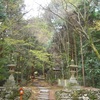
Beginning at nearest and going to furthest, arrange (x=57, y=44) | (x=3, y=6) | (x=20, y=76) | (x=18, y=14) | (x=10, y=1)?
(x=3, y=6) < (x=10, y=1) < (x=18, y=14) < (x=20, y=76) < (x=57, y=44)

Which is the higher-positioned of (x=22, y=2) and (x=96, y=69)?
(x=22, y=2)

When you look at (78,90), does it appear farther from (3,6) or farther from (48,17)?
(48,17)

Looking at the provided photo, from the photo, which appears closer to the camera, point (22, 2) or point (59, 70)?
point (22, 2)

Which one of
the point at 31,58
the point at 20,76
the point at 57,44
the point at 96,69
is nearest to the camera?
the point at 96,69

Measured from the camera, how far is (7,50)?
45.6ft

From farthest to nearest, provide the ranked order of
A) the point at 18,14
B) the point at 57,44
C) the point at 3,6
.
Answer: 1. the point at 57,44
2. the point at 18,14
3. the point at 3,6

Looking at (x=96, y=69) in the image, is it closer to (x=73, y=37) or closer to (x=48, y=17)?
(x=73, y=37)

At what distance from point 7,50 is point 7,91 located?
3930mm

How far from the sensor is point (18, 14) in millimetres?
14797

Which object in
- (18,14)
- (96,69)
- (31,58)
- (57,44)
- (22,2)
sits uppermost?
(22,2)

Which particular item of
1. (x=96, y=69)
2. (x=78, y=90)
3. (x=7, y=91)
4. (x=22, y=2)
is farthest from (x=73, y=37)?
(x=7, y=91)

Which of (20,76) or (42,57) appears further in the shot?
(20,76)

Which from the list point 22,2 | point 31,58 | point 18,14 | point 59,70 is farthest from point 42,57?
point 59,70

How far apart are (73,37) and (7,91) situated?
33.1 ft
